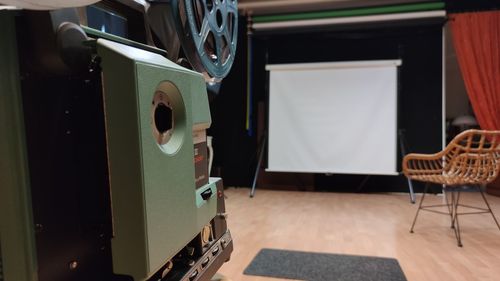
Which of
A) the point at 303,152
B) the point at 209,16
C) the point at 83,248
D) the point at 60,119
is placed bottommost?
the point at 303,152

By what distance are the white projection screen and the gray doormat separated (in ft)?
6.34

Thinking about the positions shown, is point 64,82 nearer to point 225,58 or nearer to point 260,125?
point 225,58

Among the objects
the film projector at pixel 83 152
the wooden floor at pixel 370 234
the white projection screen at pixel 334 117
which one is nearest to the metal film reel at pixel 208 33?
the film projector at pixel 83 152

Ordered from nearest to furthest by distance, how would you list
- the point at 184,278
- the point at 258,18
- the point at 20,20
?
the point at 20,20 < the point at 184,278 < the point at 258,18

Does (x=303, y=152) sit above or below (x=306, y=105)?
below

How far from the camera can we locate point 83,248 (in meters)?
0.59

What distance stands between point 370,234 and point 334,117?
67.9 inches

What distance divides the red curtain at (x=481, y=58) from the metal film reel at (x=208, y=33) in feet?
11.3

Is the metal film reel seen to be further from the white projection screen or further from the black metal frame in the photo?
the white projection screen

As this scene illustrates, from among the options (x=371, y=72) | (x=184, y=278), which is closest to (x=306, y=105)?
(x=371, y=72)

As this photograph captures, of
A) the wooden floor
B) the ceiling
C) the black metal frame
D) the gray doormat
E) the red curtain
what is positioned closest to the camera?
the gray doormat

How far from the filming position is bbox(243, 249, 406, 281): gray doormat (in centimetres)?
159

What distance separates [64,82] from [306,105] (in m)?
3.40

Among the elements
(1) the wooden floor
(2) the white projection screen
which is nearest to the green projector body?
(1) the wooden floor
